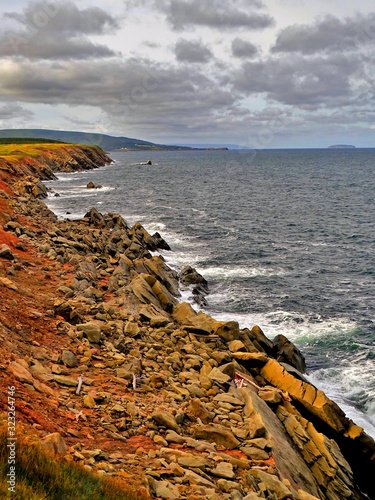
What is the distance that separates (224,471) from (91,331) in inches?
356

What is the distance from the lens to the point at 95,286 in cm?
2691

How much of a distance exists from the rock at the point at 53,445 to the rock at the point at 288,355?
18.3m

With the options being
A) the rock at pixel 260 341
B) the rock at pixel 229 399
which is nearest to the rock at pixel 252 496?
the rock at pixel 229 399

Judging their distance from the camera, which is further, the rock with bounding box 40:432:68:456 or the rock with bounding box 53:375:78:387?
the rock with bounding box 53:375:78:387

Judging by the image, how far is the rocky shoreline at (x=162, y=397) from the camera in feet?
37.6

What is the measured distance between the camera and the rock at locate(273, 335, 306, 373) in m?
26.5

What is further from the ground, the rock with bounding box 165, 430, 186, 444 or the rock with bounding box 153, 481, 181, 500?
the rock with bounding box 153, 481, 181, 500

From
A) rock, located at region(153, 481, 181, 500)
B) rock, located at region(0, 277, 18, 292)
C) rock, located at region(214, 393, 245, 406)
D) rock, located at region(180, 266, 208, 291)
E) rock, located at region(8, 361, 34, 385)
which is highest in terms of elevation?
rock, located at region(0, 277, 18, 292)

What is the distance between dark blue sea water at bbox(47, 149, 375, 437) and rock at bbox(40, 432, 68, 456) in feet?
57.7

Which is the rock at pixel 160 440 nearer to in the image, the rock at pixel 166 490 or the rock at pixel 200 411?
the rock at pixel 166 490

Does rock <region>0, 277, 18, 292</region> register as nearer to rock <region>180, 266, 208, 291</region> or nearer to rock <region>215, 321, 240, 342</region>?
rock <region>215, 321, 240, 342</region>

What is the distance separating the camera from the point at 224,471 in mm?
11695

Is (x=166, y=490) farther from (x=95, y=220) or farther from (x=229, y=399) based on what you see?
(x=95, y=220)

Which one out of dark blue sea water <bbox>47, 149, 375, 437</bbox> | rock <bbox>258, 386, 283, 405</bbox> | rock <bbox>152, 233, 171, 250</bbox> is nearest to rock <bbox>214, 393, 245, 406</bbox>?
rock <bbox>258, 386, 283, 405</bbox>
